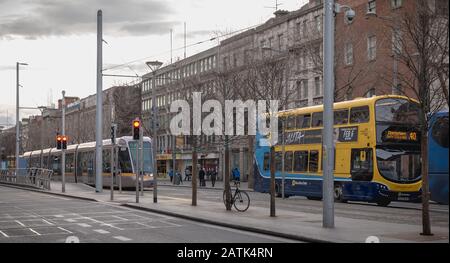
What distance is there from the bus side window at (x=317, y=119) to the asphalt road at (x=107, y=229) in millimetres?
10850

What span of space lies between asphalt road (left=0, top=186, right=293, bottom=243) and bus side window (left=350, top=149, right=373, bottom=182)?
9.87 metres

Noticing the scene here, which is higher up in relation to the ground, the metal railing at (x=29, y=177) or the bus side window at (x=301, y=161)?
the bus side window at (x=301, y=161)

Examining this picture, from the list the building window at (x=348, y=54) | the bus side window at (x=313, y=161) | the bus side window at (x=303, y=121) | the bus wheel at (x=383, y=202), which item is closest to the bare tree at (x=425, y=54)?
the bus wheel at (x=383, y=202)

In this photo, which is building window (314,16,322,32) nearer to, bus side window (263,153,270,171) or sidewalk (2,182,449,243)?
bus side window (263,153,270,171)

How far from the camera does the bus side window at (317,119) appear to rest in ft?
101

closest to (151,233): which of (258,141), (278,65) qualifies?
(258,141)

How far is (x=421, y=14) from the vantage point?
14.8 metres

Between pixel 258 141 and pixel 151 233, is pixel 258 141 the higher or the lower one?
the higher one

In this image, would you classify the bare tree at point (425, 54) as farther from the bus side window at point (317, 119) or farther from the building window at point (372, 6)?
the building window at point (372, 6)

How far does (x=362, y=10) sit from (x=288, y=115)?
2079 centimetres

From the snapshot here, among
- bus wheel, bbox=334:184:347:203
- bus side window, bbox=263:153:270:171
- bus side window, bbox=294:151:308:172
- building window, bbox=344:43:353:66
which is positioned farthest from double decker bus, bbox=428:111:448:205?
building window, bbox=344:43:353:66

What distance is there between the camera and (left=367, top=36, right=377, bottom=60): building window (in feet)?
156

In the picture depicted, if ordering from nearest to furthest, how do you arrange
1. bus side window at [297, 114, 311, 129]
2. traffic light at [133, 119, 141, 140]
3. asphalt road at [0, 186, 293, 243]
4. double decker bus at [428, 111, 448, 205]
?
asphalt road at [0, 186, 293, 243]
double decker bus at [428, 111, 448, 205]
traffic light at [133, 119, 141, 140]
bus side window at [297, 114, 311, 129]

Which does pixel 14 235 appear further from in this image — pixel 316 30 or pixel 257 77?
pixel 316 30
